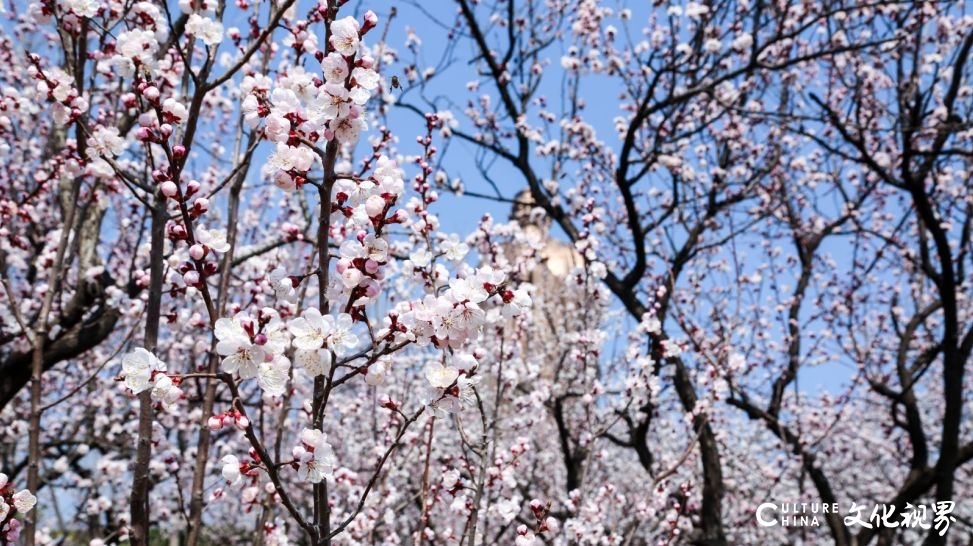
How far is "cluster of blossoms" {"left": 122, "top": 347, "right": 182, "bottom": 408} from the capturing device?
162 cm

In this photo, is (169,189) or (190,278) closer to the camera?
(190,278)

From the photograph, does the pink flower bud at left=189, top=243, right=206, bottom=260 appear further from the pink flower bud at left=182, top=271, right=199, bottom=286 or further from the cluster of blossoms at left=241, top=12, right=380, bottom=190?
the cluster of blossoms at left=241, top=12, right=380, bottom=190

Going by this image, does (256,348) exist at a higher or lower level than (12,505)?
higher

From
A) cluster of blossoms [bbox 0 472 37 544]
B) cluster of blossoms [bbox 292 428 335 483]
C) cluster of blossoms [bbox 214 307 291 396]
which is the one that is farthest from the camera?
cluster of blossoms [bbox 0 472 37 544]

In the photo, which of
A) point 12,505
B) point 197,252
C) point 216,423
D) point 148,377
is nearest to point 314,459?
point 216,423

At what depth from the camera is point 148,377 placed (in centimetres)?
A: 169

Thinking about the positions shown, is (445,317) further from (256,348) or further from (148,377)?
(148,377)

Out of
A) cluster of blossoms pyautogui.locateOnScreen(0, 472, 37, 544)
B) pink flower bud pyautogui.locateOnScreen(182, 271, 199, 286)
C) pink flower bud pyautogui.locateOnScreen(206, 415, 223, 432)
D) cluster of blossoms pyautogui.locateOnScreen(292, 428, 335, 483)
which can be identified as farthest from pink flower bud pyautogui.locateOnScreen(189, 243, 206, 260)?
cluster of blossoms pyautogui.locateOnScreen(0, 472, 37, 544)

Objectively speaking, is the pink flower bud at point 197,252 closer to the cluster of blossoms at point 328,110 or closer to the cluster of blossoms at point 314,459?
the cluster of blossoms at point 328,110

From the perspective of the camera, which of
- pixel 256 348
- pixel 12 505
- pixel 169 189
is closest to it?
pixel 256 348

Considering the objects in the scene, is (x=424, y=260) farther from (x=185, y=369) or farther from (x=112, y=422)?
(x=185, y=369)

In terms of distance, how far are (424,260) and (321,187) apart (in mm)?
→ 699

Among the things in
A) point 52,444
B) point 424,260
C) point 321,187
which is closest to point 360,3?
point 424,260

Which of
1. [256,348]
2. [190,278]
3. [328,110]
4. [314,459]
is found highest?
[328,110]
